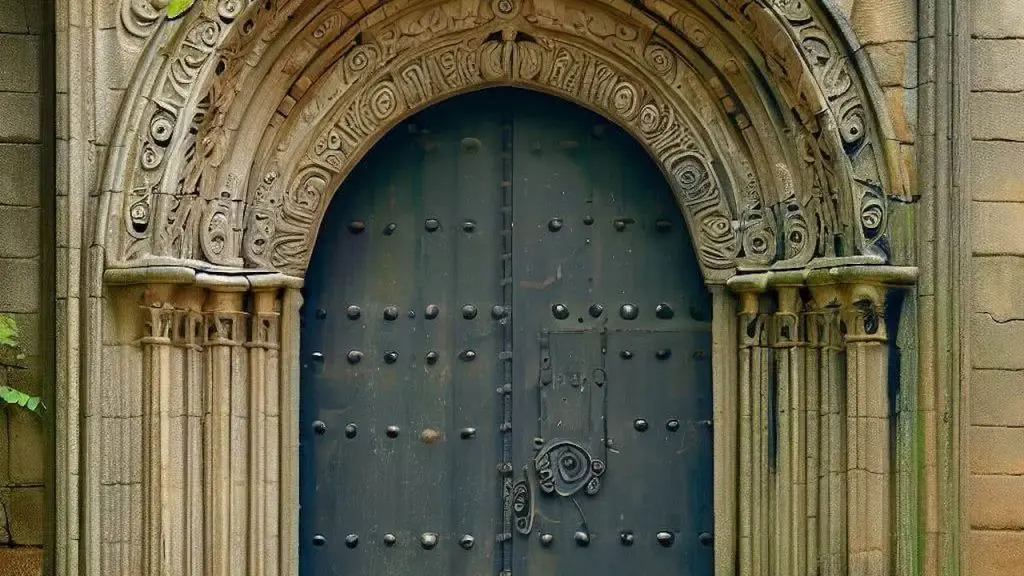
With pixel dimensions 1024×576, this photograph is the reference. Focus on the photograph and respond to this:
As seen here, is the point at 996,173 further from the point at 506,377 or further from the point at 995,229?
the point at 506,377

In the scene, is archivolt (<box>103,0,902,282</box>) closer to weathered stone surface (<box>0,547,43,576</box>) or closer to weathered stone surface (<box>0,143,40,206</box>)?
weathered stone surface (<box>0,143,40,206</box>)

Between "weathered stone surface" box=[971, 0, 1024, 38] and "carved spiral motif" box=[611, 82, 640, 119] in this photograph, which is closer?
"weathered stone surface" box=[971, 0, 1024, 38]

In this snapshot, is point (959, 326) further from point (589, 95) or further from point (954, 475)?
point (589, 95)

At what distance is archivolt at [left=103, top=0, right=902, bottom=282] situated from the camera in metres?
5.80

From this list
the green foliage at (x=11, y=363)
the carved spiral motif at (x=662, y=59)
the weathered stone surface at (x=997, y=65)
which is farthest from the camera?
the carved spiral motif at (x=662, y=59)

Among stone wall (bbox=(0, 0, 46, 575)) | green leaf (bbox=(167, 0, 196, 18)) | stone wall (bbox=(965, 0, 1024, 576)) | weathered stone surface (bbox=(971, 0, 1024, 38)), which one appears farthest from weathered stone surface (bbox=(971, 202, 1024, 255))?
stone wall (bbox=(0, 0, 46, 575))

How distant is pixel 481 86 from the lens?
6395mm

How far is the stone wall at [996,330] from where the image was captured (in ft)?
18.9

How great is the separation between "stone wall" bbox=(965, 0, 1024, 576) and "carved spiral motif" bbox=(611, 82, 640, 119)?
1.28 meters

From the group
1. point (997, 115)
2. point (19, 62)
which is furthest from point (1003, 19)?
point (19, 62)

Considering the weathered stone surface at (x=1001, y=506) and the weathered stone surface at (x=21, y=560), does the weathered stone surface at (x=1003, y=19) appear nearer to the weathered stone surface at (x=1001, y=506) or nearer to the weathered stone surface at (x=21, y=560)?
the weathered stone surface at (x=1001, y=506)

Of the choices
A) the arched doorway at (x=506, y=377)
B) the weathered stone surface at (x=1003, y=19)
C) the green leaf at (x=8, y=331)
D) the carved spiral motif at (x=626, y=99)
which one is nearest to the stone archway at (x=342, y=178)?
the carved spiral motif at (x=626, y=99)

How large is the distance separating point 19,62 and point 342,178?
129cm

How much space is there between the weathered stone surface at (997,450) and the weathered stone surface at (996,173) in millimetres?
838
